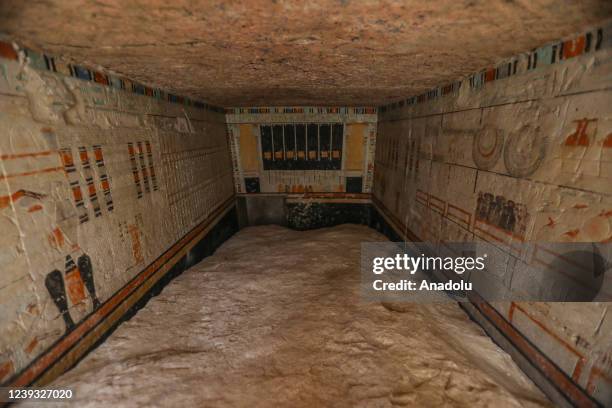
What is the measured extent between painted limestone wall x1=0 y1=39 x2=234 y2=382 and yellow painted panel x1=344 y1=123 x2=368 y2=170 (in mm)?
3000

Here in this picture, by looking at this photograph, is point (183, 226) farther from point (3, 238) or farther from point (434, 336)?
point (434, 336)

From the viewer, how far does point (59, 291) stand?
62.4 inches

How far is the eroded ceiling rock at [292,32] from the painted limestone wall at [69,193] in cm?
24

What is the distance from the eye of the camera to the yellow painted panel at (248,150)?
477 centimetres

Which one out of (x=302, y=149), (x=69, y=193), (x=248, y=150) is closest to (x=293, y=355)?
(x=69, y=193)

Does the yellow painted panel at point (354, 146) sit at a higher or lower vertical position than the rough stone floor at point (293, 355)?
higher

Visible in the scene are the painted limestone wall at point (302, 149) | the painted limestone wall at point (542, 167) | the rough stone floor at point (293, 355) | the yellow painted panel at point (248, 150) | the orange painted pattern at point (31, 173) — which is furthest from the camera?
the yellow painted panel at point (248, 150)

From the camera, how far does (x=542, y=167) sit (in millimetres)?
1492

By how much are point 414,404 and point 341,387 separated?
1.24 feet

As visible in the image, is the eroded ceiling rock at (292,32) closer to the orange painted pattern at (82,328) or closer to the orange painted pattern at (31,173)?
the orange painted pattern at (31,173)

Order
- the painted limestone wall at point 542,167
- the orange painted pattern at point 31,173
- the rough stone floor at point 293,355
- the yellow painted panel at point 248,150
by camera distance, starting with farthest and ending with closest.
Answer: the yellow painted panel at point 248,150, the rough stone floor at point 293,355, the orange painted pattern at point 31,173, the painted limestone wall at point 542,167

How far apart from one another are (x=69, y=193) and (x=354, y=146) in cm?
404

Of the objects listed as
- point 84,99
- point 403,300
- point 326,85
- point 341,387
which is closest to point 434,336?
point 403,300

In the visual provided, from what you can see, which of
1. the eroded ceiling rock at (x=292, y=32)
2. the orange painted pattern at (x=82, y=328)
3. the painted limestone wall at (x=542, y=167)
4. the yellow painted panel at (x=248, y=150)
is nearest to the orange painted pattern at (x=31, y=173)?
the eroded ceiling rock at (x=292, y=32)
